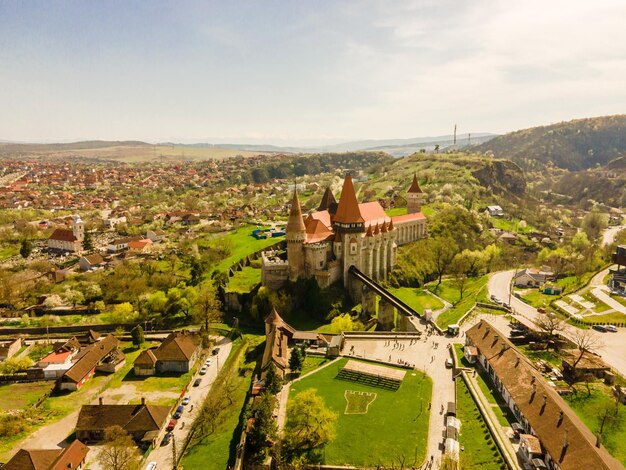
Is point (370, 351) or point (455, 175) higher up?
point (455, 175)

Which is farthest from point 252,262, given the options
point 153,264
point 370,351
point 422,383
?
point 422,383

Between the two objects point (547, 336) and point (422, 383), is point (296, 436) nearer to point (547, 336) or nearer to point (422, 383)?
point (422, 383)

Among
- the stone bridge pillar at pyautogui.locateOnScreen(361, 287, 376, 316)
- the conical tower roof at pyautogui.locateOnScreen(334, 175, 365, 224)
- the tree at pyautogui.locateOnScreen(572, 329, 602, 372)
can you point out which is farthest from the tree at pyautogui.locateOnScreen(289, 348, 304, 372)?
the conical tower roof at pyautogui.locateOnScreen(334, 175, 365, 224)

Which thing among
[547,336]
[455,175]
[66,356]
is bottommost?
[66,356]

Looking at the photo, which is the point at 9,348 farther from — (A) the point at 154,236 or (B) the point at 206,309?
(A) the point at 154,236

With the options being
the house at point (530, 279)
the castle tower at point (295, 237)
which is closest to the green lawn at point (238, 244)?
the castle tower at point (295, 237)

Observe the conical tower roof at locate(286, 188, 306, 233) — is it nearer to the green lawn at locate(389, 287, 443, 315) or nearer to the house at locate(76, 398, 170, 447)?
the green lawn at locate(389, 287, 443, 315)

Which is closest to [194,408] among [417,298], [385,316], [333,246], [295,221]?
[385,316]
